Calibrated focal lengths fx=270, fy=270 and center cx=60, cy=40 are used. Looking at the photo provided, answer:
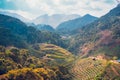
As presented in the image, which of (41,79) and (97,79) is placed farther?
(97,79)

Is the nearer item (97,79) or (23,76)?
(23,76)

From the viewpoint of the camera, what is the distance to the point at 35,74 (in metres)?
186

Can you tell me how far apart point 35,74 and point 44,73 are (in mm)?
11282

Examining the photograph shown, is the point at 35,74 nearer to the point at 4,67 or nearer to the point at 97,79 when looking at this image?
the point at 4,67

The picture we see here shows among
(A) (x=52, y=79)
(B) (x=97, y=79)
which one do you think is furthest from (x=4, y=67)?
(B) (x=97, y=79)

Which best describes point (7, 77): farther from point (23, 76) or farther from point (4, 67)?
point (4, 67)

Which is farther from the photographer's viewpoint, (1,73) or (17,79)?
(1,73)

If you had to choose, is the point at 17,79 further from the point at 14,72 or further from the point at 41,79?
the point at 41,79

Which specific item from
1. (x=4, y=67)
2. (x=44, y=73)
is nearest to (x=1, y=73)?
(x=4, y=67)

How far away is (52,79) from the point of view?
196 meters

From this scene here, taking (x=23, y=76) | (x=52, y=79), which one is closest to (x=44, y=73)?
(x=52, y=79)

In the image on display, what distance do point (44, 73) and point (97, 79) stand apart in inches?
1556

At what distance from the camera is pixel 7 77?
175875mm

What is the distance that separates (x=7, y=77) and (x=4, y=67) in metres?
23.3
